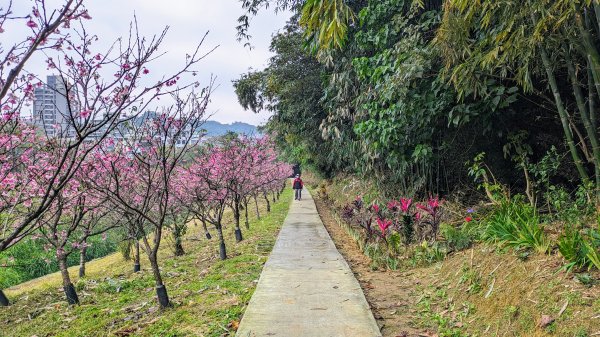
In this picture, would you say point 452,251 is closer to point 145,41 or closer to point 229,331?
point 229,331

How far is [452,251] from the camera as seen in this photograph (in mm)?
5055

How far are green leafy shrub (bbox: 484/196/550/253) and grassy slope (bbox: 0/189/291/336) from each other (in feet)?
9.20

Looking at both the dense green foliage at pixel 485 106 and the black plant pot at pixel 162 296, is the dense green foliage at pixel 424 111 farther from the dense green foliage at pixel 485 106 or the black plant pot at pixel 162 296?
the black plant pot at pixel 162 296

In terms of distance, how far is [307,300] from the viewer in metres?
4.09

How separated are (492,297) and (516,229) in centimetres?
83

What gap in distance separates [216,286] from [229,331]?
1.78 m

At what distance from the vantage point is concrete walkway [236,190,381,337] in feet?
10.8

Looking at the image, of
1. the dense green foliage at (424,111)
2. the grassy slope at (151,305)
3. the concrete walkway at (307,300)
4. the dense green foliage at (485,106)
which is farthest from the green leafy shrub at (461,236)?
the grassy slope at (151,305)

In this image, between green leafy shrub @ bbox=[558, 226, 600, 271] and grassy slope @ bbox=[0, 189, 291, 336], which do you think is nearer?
green leafy shrub @ bbox=[558, 226, 600, 271]

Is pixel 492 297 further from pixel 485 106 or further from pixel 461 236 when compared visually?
pixel 485 106

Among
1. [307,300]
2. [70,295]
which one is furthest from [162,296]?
[70,295]

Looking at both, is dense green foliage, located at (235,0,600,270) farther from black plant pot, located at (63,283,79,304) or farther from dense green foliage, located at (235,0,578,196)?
black plant pot, located at (63,283,79,304)

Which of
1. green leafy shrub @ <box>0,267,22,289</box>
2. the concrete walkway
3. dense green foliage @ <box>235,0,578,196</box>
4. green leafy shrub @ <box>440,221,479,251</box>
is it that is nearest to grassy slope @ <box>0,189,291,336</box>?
the concrete walkway

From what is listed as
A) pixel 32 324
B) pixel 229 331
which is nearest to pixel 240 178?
pixel 32 324
